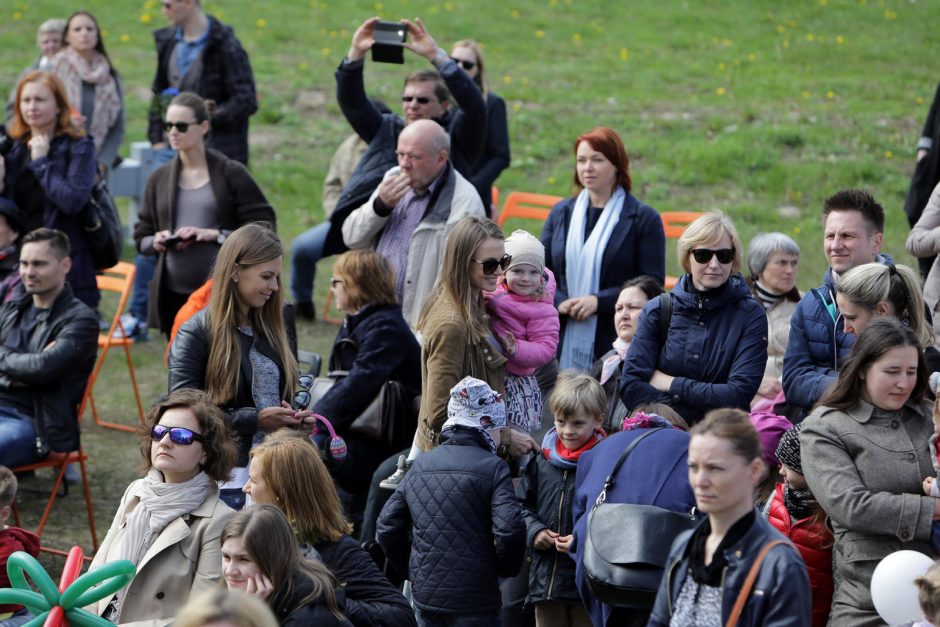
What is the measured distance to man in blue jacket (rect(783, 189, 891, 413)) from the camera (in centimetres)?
534

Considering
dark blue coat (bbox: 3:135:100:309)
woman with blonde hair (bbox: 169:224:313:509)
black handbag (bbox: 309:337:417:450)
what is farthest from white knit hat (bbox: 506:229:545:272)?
dark blue coat (bbox: 3:135:100:309)

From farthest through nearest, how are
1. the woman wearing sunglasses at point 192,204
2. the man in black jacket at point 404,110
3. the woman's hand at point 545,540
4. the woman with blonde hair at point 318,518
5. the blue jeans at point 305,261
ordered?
the blue jeans at point 305,261, the woman wearing sunglasses at point 192,204, the man in black jacket at point 404,110, the woman's hand at point 545,540, the woman with blonde hair at point 318,518

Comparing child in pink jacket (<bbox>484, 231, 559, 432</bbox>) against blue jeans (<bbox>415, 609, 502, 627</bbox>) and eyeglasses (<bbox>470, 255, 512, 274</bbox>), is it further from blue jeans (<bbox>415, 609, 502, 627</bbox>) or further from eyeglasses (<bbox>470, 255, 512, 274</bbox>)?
blue jeans (<bbox>415, 609, 502, 627</bbox>)

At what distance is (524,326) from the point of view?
587 cm

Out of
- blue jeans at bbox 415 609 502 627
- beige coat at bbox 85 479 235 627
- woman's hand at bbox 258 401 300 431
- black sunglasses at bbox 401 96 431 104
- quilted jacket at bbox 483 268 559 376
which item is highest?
black sunglasses at bbox 401 96 431 104

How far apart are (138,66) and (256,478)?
1370 centimetres

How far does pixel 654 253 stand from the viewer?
6.75 meters

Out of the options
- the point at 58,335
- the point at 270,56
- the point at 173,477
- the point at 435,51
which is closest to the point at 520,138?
the point at 270,56

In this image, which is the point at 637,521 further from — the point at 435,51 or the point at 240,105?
the point at 240,105

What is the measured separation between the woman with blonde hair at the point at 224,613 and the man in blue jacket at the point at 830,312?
105 inches

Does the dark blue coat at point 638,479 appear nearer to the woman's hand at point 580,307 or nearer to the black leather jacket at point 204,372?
the black leather jacket at point 204,372

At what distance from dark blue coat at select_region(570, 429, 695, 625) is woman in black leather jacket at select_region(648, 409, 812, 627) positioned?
2.63 ft

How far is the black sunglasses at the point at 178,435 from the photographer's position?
15.9 feet

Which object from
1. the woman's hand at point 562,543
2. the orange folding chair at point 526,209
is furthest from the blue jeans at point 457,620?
the orange folding chair at point 526,209
